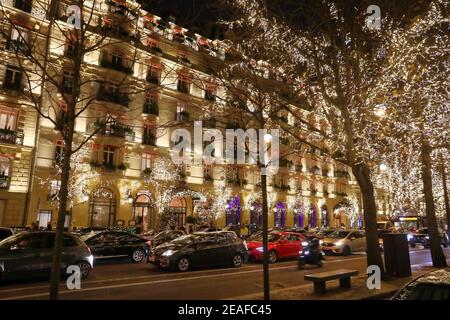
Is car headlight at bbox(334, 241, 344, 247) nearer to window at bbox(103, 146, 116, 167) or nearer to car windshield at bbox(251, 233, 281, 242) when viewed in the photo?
car windshield at bbox(251, 233, 281, 242)

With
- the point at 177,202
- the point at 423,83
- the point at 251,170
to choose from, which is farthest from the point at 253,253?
the point at 251,170

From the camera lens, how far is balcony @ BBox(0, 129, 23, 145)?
25.4 metres

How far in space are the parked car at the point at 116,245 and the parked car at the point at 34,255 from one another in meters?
4.12

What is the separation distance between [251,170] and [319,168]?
589 inches

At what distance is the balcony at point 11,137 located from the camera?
2536 centimetres

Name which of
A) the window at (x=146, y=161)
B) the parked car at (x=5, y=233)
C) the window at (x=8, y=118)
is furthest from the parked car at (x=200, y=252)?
the window at (x=146, y=161)

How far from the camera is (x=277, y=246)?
18.4 metres

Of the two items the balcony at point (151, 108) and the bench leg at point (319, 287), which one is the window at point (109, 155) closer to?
the balcony at point (151, 108)

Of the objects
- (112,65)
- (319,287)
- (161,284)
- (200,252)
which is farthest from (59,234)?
(112,65)

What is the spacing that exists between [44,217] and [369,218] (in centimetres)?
2358

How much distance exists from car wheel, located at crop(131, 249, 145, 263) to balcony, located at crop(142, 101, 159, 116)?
708 inches
